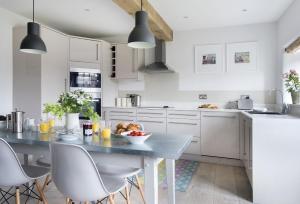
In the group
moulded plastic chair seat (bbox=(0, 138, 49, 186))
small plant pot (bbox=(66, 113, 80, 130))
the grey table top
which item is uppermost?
small plant pot (bbox=(66, 113, 80, 130))

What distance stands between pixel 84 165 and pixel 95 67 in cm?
332

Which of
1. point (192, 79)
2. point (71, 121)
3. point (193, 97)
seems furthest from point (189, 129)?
point (71, 121)

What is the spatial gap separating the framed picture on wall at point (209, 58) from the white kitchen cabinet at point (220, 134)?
3.30ft

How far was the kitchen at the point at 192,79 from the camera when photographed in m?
2.40

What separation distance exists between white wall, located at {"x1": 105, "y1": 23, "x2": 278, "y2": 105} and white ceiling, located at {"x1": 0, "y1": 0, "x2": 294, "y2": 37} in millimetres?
183

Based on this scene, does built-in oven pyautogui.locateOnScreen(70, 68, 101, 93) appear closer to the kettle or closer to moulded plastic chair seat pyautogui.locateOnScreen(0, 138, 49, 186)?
the kettle

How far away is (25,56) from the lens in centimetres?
361

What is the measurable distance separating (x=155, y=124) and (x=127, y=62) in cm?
145

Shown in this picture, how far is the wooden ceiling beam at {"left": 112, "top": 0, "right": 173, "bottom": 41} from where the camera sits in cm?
266

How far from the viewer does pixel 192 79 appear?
442cm

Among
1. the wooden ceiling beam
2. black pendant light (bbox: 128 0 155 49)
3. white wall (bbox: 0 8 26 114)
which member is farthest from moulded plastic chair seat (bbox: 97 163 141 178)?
white wall (bbox: 0 8 26 114)

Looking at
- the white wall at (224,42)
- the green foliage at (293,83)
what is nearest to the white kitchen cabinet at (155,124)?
the white wall at (224,42)

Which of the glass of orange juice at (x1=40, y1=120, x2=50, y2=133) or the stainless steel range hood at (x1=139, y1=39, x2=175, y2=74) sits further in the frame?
the stainless steel range hood at (x1=139, y1=39, x2=175, y2=74)

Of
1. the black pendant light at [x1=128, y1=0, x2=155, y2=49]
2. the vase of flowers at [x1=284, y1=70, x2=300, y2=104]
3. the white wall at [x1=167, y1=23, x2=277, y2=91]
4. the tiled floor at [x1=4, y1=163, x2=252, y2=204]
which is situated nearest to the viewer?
the black pendant light at [x1=128, y1=0, x2=155, y2=49]
